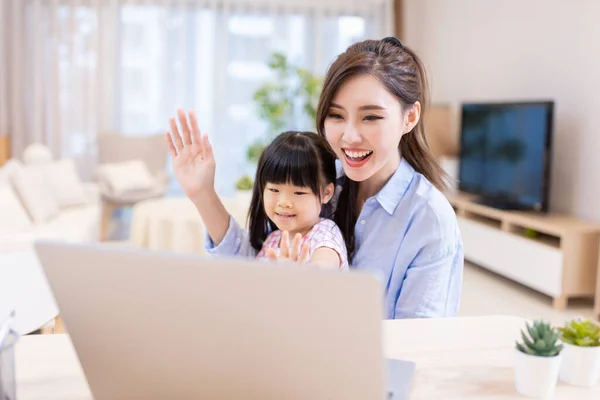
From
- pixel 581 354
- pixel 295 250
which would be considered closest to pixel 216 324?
pixel 295 250

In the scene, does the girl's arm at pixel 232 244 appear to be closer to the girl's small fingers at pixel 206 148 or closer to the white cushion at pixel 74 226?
the girl's small fingers at pixel 206 148

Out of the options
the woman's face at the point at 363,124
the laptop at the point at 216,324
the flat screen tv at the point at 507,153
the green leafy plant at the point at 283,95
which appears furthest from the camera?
the green leafy plant at the point at 283,95

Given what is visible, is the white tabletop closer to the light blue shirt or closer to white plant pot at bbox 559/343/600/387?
the light blue shirt

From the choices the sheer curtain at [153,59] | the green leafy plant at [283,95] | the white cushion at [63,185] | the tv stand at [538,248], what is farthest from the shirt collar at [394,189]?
the sheer curtain at [153,59]

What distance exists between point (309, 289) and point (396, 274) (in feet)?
2.85

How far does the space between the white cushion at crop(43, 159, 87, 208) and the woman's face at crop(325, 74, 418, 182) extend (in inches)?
138

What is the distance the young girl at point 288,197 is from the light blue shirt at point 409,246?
53 mm

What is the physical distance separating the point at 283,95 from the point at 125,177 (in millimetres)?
1855

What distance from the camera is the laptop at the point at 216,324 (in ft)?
1.72

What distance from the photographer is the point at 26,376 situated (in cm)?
85

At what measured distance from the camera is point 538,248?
12.3ft

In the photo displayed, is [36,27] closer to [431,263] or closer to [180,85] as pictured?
[180,85]

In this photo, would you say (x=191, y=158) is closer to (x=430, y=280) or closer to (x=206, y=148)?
(x=206, y=148)

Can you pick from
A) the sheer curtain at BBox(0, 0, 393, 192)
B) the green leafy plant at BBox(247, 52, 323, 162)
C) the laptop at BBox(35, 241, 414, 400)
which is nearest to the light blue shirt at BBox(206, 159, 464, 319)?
the laptop at BBox(35, 241, 414, 400)
